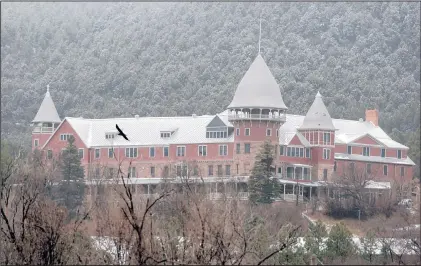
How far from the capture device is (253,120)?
95188 mm

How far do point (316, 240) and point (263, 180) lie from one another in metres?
29.0

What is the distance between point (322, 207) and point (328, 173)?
8.46 meters

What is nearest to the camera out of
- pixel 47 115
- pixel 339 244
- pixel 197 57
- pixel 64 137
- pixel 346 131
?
pixel 339 244

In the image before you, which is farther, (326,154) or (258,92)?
(326,154)

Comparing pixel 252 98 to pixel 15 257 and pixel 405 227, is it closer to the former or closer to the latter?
pixel 405 227

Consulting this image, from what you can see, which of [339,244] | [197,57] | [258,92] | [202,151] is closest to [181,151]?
[202,151]

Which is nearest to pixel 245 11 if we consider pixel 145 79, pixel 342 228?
pixel 145 79

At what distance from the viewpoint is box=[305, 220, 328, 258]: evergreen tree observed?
57875 mm

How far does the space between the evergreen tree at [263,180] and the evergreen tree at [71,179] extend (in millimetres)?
9609

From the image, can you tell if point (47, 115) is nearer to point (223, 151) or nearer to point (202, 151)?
point (202, 151)

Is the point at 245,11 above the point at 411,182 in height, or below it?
above

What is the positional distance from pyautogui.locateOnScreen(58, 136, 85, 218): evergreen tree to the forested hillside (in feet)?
110

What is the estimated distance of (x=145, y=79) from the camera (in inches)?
6024

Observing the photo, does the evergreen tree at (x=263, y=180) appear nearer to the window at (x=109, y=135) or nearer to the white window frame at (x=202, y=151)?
the white window frame at (x=202, y=151)
